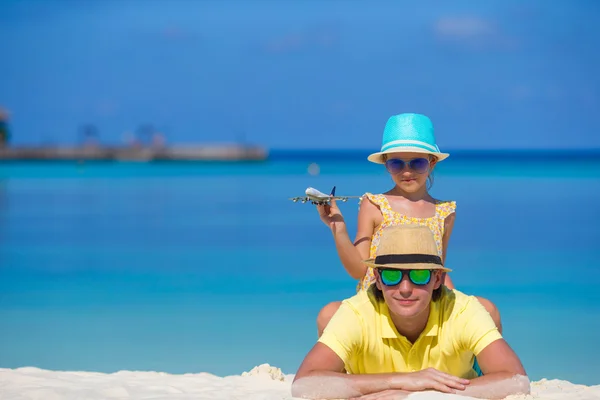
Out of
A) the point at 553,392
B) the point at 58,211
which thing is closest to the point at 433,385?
the point at 553,392

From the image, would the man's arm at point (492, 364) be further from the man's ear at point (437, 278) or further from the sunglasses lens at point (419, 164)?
the sunglasses lens at point (419, 164)

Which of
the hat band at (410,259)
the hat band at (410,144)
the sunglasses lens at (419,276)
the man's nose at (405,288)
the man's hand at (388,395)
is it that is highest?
the hat band at (410,144)

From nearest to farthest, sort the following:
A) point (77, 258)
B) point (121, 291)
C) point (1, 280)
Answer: point (121, 291)
point (1, 280)
point (77, 258)

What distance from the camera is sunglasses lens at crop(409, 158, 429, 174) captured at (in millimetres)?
5355

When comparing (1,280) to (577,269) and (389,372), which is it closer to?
(577,269)

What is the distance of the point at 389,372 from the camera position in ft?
15.1

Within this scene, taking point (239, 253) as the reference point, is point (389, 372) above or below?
below

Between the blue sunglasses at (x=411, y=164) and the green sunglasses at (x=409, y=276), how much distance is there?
1130 millimetres

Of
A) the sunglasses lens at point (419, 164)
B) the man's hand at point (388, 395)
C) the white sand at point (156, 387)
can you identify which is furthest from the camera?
the sunglasses lens at point (419, 164)

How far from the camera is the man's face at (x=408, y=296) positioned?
4.33m

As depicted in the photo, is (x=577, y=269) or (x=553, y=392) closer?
(x=553, y=392)

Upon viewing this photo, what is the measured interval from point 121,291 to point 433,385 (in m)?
7.54

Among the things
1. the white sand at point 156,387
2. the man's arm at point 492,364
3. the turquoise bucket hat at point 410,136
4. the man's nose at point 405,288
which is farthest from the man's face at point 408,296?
the turquoise bucket hat at point 410,136

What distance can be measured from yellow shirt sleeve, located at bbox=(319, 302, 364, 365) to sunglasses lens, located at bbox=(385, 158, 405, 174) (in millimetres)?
1157
